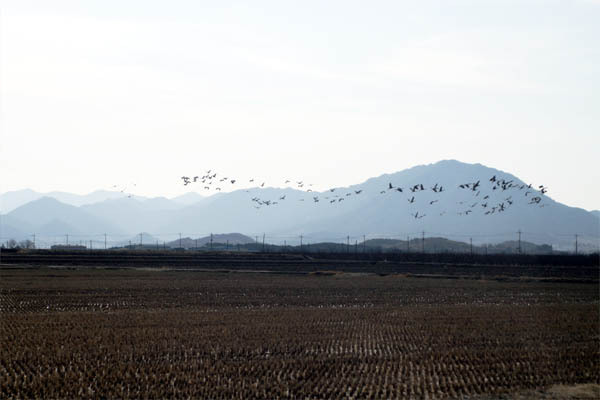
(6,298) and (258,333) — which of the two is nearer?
(258,333)

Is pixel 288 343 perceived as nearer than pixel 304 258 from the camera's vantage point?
Yes

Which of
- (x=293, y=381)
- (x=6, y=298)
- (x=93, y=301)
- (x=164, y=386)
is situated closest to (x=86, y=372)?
(x=164, y=386)

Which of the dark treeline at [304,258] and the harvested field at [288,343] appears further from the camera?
the dark treeline at [304,258]

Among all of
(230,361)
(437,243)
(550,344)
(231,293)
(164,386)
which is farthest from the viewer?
(437,243)

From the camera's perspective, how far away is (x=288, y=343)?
90.1 ft

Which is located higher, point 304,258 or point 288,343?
point 304,258

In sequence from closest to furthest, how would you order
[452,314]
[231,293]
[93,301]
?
[452,314] < [93,301] < [231,293]

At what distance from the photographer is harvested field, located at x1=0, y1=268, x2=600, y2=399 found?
21.0 m

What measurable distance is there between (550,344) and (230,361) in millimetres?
13065

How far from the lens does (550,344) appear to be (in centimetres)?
2861

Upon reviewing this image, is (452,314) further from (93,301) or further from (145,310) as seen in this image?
(93,301)

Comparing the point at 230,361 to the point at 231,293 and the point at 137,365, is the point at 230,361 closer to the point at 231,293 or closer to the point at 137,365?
the point at 137,365

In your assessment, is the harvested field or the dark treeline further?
the dark treeline

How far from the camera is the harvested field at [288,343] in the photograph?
828 inches
